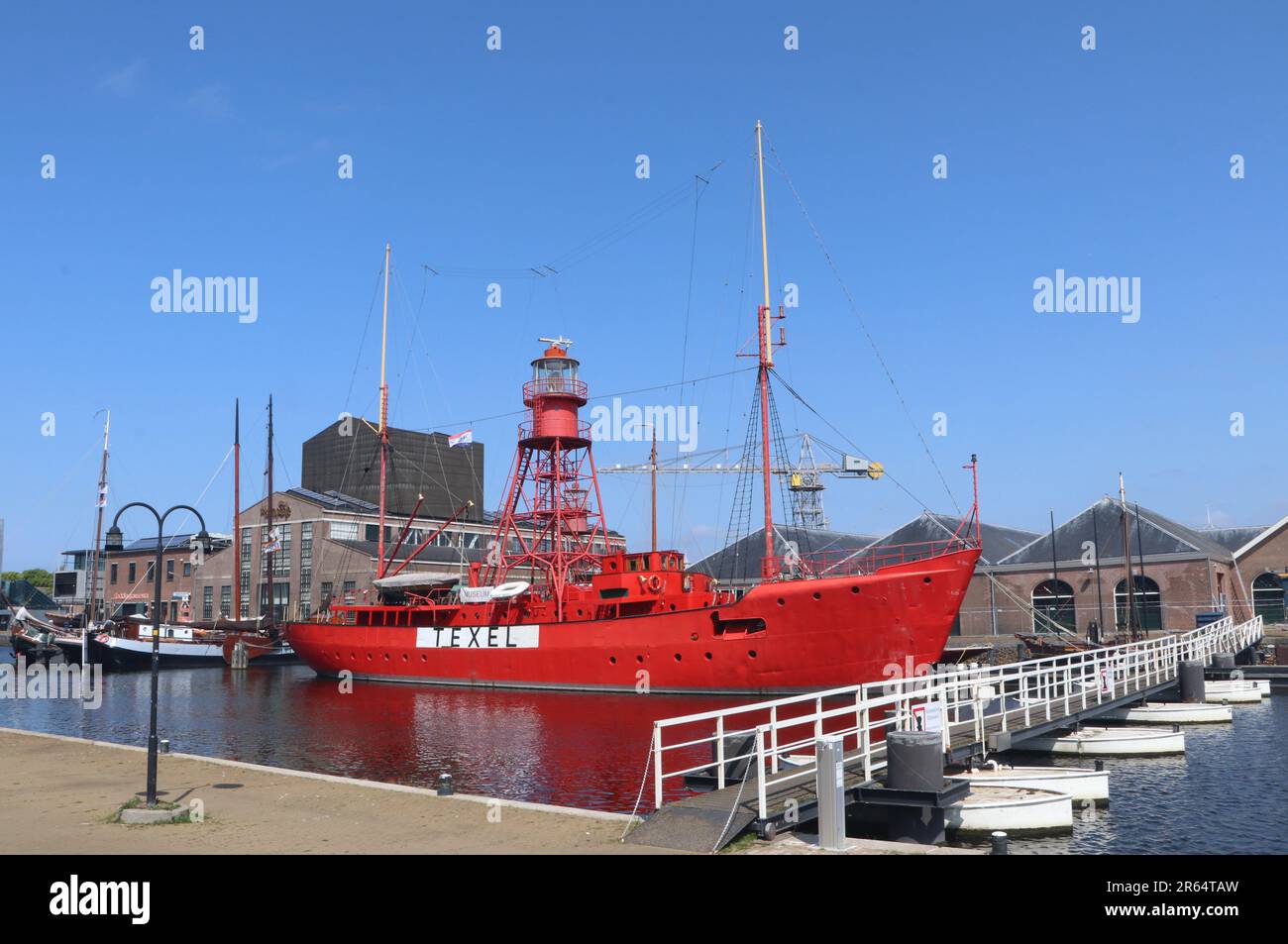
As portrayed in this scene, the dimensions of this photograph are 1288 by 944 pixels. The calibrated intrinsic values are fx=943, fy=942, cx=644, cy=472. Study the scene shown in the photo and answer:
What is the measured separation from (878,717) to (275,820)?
2185 cm

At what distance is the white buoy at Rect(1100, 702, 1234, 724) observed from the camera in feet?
104

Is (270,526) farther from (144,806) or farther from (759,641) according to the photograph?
(144,806)

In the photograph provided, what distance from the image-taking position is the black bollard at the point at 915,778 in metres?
14.7

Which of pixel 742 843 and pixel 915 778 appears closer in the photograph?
pixel 742 843

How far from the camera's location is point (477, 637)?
165ft

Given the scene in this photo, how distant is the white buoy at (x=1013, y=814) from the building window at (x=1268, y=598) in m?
58.5

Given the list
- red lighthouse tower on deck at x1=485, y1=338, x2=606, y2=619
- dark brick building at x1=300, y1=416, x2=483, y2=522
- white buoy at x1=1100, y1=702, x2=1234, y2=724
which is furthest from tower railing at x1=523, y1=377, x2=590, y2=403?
dark brick building at x1=300, y1=416, x2=483, y2=522

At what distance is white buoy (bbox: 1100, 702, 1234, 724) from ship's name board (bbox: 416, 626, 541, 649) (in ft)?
87.5

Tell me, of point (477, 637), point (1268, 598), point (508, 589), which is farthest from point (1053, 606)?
point (477, 637)

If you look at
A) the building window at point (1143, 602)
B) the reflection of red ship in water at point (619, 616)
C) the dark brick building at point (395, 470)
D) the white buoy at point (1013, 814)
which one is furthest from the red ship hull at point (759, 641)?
the dark brick building at point (395, 470)

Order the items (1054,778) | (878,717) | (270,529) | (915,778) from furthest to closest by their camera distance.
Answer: (270,529), (878,717), (1054,778), (915,778)

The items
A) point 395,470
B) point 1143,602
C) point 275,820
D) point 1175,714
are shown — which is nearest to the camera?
point 275,820
